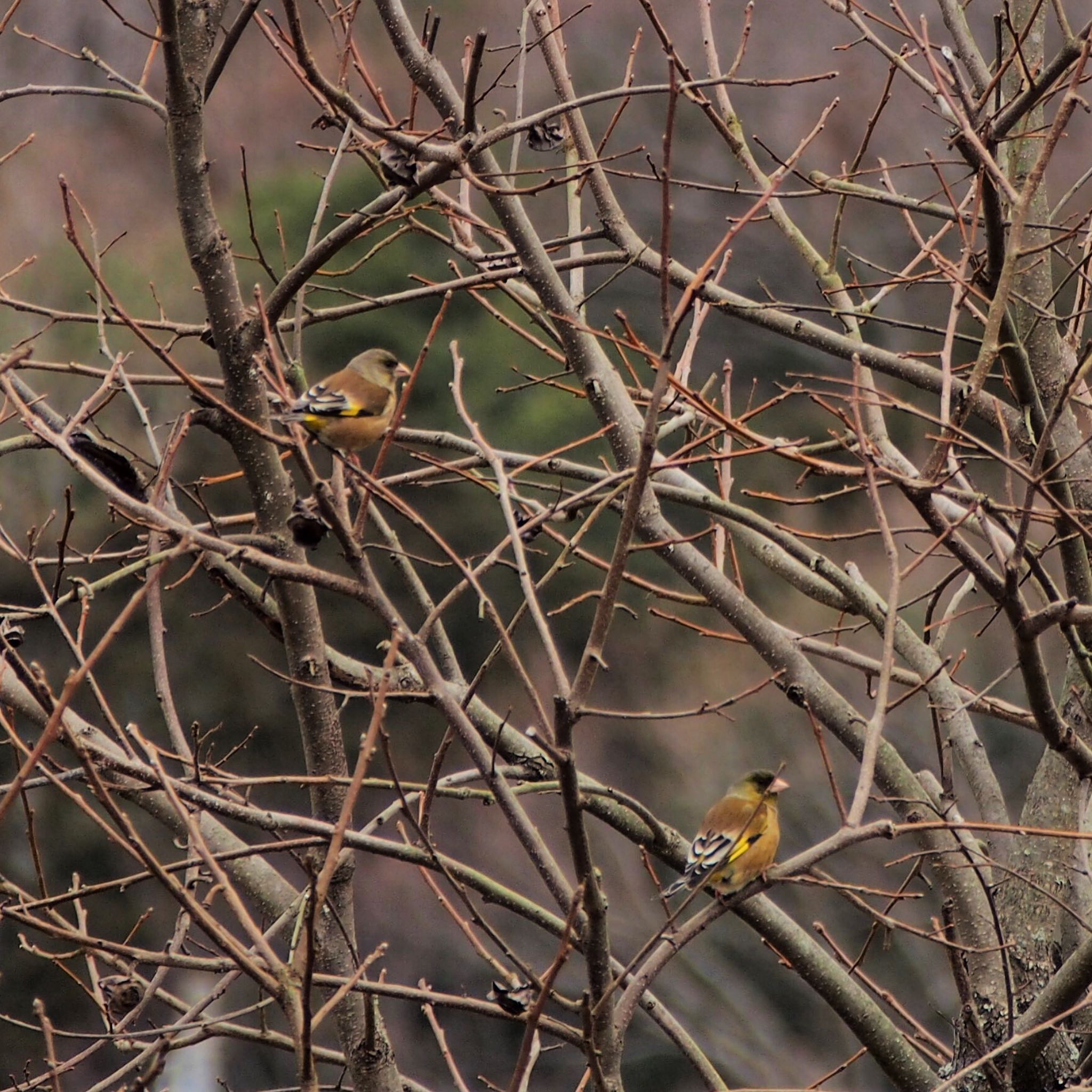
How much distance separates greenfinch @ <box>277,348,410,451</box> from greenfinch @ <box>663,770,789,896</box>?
4.25 ft

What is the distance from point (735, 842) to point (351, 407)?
1.43 m

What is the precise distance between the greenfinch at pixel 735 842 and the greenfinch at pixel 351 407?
1294 mm

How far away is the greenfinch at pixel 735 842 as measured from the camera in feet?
10.5

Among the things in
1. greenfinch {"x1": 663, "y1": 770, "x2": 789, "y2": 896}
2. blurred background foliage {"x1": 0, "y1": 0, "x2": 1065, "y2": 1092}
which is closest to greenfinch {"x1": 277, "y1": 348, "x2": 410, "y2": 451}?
greenfinch {"x1": 663, "y1": 770, "x2": 789, "y2": 896}

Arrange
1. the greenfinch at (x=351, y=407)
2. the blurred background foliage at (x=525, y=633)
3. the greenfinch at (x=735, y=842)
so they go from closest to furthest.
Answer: the greenfinch at (x=351, y=407), the greenfinch at (x=735, y=842), the blurred background foliage at (x=525, y=633)

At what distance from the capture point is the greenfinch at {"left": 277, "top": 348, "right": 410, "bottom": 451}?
303 cm

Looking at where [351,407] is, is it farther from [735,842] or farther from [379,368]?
[735,842]

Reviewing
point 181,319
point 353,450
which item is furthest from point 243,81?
point 353,450

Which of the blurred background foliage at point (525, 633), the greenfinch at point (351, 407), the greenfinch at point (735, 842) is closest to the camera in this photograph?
the greenfinch at point (351, 407)

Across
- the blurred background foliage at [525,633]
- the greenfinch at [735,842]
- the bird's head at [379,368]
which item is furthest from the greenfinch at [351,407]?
the blurred background foliage at [525,633]

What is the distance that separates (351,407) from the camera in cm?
318

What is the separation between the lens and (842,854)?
10.2 m

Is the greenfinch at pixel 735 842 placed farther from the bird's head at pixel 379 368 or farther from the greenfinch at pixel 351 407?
the bird's head at pixel 379 368

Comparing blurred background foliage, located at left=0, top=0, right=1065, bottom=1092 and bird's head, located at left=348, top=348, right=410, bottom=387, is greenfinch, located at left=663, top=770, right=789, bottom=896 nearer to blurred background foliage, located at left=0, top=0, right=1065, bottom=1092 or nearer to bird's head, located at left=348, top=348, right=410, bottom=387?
bird's head, located at left=348, top=348, right=410, bottom=387
